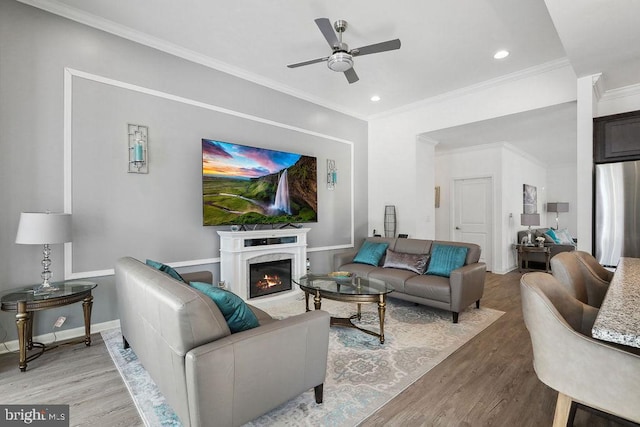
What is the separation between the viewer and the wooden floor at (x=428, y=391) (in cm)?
181

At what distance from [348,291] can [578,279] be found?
1691mm

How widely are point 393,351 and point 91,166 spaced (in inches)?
130

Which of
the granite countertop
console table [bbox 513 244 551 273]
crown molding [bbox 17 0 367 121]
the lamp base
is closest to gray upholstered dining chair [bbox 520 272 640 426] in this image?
the granite countertop

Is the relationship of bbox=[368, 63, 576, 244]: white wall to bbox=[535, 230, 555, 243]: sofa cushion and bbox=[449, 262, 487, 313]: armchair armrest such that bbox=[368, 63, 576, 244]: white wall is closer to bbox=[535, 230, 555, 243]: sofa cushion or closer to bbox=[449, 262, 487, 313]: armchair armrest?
bbox=[449, 262, 487, 313]: armchair armrest

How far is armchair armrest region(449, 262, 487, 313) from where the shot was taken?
10.9 ft

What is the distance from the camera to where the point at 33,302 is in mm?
2285

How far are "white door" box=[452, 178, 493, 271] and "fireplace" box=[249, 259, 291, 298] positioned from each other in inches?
172

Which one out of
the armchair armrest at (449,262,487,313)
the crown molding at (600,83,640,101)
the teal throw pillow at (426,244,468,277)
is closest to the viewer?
the armchair armrest at (449,262,487,313)

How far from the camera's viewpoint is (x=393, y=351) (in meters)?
2.67

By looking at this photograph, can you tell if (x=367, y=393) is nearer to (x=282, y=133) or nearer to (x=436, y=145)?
(x=282, y=133)

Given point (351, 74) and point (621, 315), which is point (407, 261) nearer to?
point (351, 74)

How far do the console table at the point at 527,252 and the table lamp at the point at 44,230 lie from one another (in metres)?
7.49

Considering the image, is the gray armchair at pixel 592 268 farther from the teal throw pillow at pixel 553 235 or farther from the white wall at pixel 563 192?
the white wall at pixel 563 192
